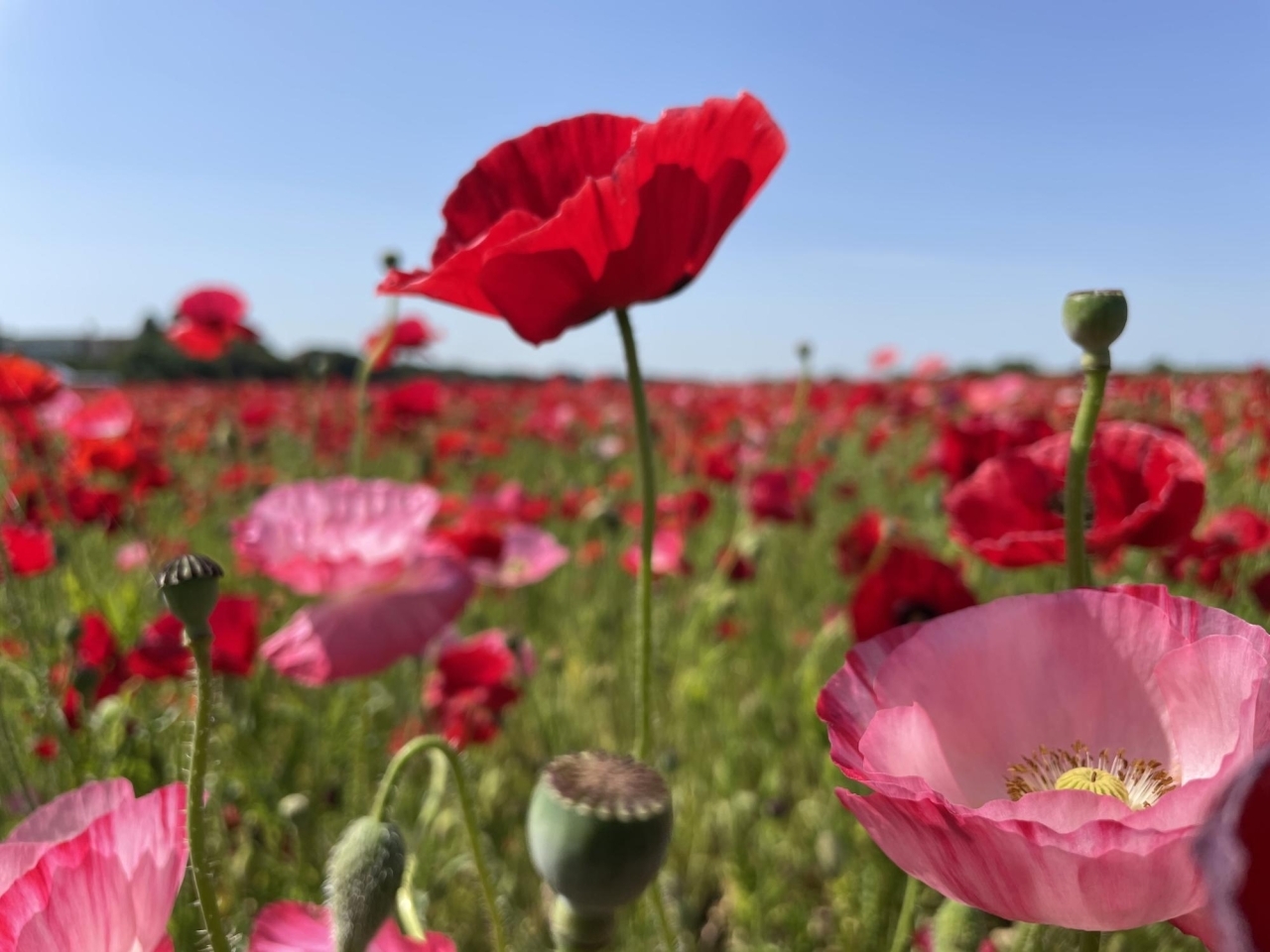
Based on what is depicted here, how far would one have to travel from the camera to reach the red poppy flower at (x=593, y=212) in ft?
1.92

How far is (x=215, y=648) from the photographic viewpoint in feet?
3.93

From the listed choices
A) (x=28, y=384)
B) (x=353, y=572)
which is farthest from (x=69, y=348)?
(x=353, y=572)

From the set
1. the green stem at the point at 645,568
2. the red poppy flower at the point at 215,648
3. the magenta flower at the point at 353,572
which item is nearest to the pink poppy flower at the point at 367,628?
the magenta flower at the point at 353,572

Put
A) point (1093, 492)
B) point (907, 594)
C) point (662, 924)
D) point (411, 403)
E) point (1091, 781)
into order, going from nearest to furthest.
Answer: point (1091, 781) < point (662, 924) < point (1093, 492) < point (907, 594) < point (411, 403)

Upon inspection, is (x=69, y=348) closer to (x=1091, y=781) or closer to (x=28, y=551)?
(x=28, y=551)

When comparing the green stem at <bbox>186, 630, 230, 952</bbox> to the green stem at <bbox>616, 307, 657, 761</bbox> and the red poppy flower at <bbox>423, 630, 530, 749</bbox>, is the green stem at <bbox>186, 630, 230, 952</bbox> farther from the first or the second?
the red poppy flower at <bbox>423, 630, 530, 749</bbox>

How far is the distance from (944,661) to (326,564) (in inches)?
27.5

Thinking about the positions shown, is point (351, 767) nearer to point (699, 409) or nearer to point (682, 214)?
point (682, 214)

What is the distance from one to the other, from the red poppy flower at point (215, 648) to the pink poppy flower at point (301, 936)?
72cm

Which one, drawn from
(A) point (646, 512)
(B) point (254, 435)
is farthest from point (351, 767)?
(B) point (254, 435)

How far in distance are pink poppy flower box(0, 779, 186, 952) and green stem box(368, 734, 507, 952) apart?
0.09m

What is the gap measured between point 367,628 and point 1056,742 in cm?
69

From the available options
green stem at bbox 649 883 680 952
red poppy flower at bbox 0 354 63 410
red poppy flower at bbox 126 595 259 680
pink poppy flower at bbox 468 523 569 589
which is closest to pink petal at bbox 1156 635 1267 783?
green stem at bbox 649 883 680 952

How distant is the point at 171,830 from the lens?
1.38ft
